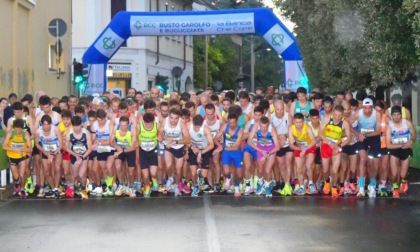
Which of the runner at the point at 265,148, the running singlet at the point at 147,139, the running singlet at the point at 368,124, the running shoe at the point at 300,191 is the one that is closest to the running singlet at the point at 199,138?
the running singlet at the point at 147,139

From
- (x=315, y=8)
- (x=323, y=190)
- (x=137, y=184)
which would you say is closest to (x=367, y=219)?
(x=323, y=190)

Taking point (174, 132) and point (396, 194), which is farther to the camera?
point (174, 132)

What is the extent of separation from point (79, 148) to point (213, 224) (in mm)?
5232

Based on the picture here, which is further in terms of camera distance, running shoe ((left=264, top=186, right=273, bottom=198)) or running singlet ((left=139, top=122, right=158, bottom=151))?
running singlet ((left=139, top=122, right=158, bottom=151))

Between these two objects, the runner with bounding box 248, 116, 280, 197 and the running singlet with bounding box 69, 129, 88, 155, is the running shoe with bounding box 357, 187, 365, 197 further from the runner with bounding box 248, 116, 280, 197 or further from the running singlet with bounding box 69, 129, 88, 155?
the running singlet with bounding box 69, 129, 88, 155

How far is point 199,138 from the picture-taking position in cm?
1788

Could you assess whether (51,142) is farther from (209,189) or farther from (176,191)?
(209,189)

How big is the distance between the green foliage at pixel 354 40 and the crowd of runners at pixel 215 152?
3.28ft

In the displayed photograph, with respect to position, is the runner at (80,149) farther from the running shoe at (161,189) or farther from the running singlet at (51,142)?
the running shoe at (161,189)

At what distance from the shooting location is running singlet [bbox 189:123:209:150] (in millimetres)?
17844

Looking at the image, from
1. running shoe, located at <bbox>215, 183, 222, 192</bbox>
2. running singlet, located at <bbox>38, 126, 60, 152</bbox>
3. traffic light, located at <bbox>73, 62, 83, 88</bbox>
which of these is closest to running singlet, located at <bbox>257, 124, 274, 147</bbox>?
running shoe, located at <bbox>215, 183, 222, 192</bbox>

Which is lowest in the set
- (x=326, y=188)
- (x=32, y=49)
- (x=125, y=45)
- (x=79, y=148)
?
(x=326, y=188)

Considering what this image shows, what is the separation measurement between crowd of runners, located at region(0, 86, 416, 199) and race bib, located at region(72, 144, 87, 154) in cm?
2

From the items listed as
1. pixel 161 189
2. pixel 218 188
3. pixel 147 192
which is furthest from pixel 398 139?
pixel 147 192
